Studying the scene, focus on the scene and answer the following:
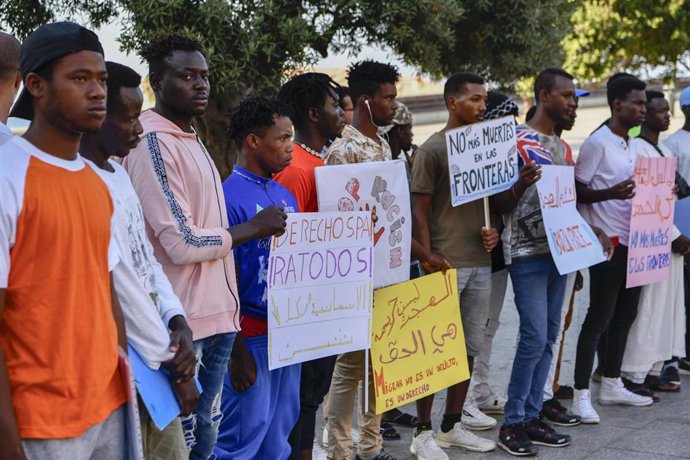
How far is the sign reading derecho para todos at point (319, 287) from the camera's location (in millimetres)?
4395

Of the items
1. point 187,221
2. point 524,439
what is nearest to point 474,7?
point 524,439

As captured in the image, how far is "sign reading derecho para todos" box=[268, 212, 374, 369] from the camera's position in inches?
173

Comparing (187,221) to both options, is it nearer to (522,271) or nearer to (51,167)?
(51,167)

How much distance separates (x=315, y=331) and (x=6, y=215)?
7.09 feet

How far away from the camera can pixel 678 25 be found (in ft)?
56.2

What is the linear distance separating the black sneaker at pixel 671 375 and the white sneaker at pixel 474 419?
167 centimetres

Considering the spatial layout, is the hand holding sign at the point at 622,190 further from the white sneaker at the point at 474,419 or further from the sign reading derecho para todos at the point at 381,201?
the sign reading derecho para todos at the point at 381,201

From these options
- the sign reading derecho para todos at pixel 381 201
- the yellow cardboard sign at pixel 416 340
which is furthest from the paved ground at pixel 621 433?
the sign reading derecho para todos at pixel 381 201

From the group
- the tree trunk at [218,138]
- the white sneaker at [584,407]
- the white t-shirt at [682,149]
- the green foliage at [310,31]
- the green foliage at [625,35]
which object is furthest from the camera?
the green foliage at [625,35]

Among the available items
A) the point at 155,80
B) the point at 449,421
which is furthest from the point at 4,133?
the point at 449,421

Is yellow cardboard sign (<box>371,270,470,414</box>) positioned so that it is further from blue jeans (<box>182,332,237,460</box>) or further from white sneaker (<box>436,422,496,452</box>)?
blue jeans (<box>182,332,237,460</box>)

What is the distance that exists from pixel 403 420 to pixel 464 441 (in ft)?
1.92

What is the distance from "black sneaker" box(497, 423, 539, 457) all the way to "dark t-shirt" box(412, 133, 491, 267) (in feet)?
3.10

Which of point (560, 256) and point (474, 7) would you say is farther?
point (474, 7)
